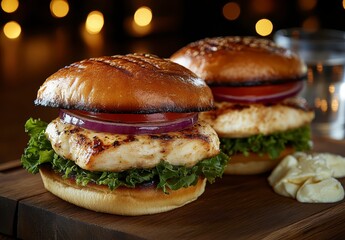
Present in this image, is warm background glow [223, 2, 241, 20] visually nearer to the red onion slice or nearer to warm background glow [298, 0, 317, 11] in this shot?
warm background glow [298, 0, 317, 11]

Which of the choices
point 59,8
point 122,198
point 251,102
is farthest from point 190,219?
point 59,8

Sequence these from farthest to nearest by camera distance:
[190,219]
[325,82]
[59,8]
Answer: [59,8] < [325,82] < [190,219]

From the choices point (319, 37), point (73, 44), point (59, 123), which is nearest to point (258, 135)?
point (59, 123)

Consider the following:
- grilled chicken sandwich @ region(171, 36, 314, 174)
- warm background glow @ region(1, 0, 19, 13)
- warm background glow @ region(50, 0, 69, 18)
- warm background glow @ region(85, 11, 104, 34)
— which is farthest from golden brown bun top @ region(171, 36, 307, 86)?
warm background glow @ region(85, 11, 104, 34)

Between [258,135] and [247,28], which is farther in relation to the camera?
[247,28]

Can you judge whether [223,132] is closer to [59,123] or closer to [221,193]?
[221,193]

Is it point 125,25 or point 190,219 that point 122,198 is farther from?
point 125,25
